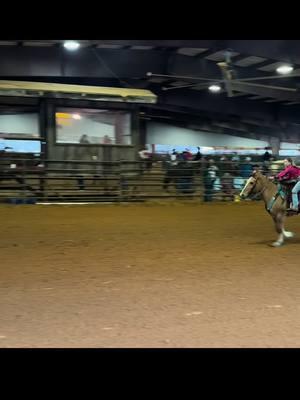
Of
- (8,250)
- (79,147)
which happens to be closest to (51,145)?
(79,147)

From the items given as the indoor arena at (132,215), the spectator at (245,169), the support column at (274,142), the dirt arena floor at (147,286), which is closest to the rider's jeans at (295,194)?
the indoor arena at (132,215)

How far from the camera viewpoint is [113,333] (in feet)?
14.9

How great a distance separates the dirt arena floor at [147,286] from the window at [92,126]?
6.04m

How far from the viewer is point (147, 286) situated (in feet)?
20.9

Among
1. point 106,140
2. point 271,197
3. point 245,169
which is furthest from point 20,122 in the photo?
point 271,197

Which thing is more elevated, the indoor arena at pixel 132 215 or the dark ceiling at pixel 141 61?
the dark ceiling at pixel 141 61

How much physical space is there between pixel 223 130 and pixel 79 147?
88.2 ft

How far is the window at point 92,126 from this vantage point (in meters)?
17.6

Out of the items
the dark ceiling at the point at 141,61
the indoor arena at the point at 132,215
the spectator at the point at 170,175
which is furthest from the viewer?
the spectator at the point at 170,175

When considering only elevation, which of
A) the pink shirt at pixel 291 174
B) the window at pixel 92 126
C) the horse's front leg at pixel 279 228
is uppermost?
the window at pixel 92 126

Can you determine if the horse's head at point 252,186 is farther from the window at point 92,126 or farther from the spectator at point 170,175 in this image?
Answer: the window at point 92,126

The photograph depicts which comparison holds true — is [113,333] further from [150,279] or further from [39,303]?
[150,279]

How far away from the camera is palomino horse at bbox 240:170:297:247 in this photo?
31.0 feet

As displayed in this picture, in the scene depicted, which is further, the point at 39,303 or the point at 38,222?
the point at 38,222
